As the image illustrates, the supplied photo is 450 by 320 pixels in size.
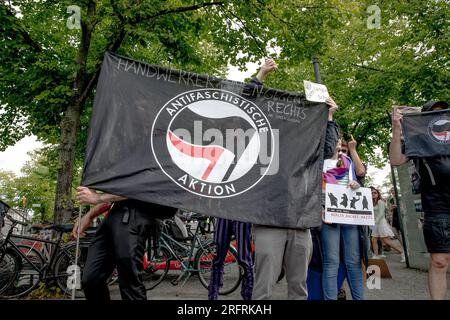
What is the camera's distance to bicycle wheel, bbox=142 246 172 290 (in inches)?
229

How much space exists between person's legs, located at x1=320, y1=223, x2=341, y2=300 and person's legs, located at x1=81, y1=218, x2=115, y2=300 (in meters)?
1.99

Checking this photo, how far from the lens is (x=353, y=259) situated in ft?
11.7

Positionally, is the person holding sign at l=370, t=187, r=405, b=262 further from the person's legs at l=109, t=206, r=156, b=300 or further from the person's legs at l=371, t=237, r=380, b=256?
the person's legs at l=109, t=206, r=156, b=300

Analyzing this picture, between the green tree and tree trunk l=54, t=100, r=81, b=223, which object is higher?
the green tree

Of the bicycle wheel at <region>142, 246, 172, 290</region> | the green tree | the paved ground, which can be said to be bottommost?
the paved ground

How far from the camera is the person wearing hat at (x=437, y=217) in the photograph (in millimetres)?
3391

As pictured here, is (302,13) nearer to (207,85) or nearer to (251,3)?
(251,3)

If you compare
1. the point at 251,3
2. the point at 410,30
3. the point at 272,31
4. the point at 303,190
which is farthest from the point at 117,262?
the point at 410,30

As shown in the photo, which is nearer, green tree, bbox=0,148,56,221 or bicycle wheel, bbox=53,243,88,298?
bicycle wheel, bbox=53,243,88,298

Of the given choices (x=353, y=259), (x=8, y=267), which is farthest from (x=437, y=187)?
(x=8, y=267)

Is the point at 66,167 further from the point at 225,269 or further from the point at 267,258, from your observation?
the point at 267,258

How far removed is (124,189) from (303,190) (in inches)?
60.6

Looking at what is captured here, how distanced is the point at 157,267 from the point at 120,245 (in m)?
3.40

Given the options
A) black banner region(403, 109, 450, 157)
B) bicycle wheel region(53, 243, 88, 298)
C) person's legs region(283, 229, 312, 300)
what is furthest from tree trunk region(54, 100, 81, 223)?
black banner region(403, 109, 450, 157)
